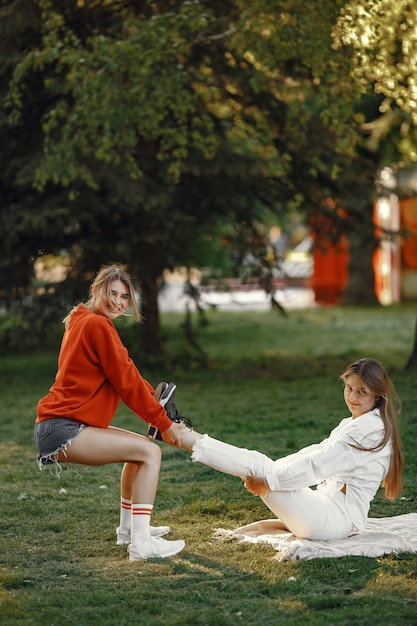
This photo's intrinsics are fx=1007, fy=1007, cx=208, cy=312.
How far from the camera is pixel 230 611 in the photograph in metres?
4.74

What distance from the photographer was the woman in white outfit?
5.64m

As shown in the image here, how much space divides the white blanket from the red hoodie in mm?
937

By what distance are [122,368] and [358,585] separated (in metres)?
1.70

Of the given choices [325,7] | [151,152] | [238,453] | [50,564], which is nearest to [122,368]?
[238,453]

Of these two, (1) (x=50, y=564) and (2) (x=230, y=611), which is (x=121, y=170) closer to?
(1) (x=50, y=564)

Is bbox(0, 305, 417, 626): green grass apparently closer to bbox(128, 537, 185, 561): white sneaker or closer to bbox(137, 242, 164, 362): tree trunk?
bbox(128, 537, 185, 561): white sneaker

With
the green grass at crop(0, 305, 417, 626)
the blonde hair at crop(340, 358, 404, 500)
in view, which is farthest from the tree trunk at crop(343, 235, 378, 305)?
the blonde hair at crop(340, 358, 404, 500)

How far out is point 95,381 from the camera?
564 centimetres

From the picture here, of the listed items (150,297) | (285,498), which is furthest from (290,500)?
(150,297)

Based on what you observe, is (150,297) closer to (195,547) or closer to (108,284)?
(108,284)

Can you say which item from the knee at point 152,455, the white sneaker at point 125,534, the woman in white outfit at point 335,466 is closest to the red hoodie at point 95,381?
the knee at point 152,455

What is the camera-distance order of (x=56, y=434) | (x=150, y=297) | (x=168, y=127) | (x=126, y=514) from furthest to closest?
(x=150, y=297), (x=168, y=127), (x=126, y=514), (x=56, y=434)

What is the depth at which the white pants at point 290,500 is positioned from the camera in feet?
18.5

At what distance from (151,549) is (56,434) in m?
0.84
